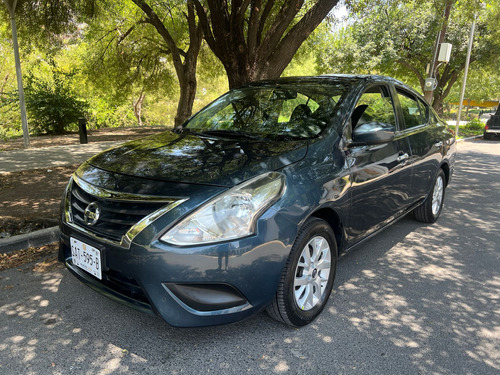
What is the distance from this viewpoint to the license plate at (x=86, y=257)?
240cm

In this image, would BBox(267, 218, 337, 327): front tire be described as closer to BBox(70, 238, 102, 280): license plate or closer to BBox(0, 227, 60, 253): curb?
BBox(70, 238, 102, 280): license plate

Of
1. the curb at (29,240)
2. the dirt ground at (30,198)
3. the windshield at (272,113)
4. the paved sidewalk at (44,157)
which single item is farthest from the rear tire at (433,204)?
the paved sidewalk at (44,157)

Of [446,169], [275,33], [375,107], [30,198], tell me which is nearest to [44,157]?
[30,198]

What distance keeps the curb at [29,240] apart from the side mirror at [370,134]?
10.7 ft

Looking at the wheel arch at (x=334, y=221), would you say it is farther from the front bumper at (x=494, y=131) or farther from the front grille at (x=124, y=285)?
the front bumper at (x=494, y=131)

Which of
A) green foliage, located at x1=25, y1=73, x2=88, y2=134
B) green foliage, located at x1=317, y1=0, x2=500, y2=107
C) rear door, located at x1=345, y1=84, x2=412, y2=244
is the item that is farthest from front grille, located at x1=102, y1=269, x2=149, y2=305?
green foliage, located at x1=317, y1=0, x2=500, y2=107

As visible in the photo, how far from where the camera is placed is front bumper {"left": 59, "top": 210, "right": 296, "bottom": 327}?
2168mm

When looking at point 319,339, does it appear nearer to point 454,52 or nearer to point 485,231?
point 485,231

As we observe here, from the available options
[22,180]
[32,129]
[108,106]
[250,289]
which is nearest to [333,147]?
[250,289]

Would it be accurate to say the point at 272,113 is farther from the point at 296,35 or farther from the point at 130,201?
the point at 296,35

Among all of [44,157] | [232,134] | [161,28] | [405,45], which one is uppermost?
[405,45]

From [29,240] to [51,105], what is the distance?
40.9ft

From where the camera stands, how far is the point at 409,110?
4.25 metres

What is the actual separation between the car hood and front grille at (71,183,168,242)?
225mm
